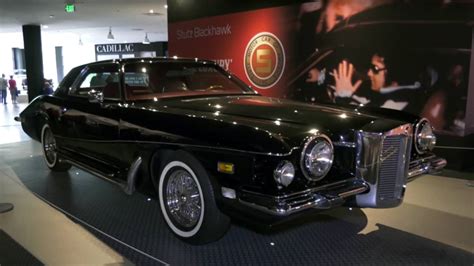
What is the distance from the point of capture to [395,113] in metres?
3.04

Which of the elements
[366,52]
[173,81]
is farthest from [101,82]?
[366,52]

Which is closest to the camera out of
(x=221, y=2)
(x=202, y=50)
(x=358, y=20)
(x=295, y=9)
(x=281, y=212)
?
(x=281, y=212)

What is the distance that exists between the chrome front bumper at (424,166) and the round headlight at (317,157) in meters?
0.79

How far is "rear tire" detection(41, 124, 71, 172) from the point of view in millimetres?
4809

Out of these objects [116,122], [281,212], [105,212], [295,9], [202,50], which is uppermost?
[295,9]

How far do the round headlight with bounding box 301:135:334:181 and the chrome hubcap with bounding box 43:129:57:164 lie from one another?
3429 millimetres

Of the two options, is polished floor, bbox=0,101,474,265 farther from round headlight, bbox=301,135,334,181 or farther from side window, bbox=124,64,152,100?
side window, bbox=124,64,152,100

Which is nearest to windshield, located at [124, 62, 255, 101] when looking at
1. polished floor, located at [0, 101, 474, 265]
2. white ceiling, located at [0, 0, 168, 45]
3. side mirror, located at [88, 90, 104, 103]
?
side mirror, located at [88, 90, 104, 103]

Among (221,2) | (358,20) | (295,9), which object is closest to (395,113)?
(358,20)

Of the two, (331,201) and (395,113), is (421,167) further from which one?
(331,201)

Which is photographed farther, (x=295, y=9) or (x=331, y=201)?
(x=295, y=9)

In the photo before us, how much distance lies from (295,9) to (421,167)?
413cm

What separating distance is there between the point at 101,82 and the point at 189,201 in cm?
203

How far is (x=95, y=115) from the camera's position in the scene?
3652mm
